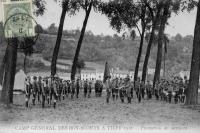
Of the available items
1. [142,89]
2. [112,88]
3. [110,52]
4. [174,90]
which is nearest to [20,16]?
[112,88]

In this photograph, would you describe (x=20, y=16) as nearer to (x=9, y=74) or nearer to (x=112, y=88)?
(x=9, y=74)

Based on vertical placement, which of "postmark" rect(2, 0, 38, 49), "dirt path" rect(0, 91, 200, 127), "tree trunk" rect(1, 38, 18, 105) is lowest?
"dirt path" rect(0, 91, 200, 127)

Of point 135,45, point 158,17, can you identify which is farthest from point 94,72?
point 135,45

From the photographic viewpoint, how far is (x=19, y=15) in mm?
15195

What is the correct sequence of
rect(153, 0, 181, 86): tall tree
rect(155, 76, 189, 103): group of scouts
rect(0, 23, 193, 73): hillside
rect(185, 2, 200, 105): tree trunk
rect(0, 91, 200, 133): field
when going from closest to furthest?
rect(0, 91, 200, 133): field, rect(185, 2, 200, 105): tree trunk, rect(155, 76, 189, 103): group of scouts, rect(153, 0, 181, 86): tall tree, rect(0, 23, 193, 73): hillside

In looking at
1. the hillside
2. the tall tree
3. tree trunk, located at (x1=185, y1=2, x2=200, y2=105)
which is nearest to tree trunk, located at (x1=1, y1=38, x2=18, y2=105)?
tree trunk, located at (x1=185, y1=2, x2=200, y2=105)

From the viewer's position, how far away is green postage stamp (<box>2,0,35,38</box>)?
15.1 meters

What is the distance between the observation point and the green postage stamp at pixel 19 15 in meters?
15.1

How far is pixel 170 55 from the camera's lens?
168 meters

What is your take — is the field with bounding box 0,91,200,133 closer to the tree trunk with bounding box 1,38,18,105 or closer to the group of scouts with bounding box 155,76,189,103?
the tree trunk with bounding box 1,38,18,105

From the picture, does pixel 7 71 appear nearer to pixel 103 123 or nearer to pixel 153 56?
pixel 103 123

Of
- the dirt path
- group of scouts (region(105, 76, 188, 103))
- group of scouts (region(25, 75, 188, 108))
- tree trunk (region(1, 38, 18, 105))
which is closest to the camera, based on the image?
the dirt path

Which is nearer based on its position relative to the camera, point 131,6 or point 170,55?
point 131,6

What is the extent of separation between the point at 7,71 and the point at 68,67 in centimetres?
6930
